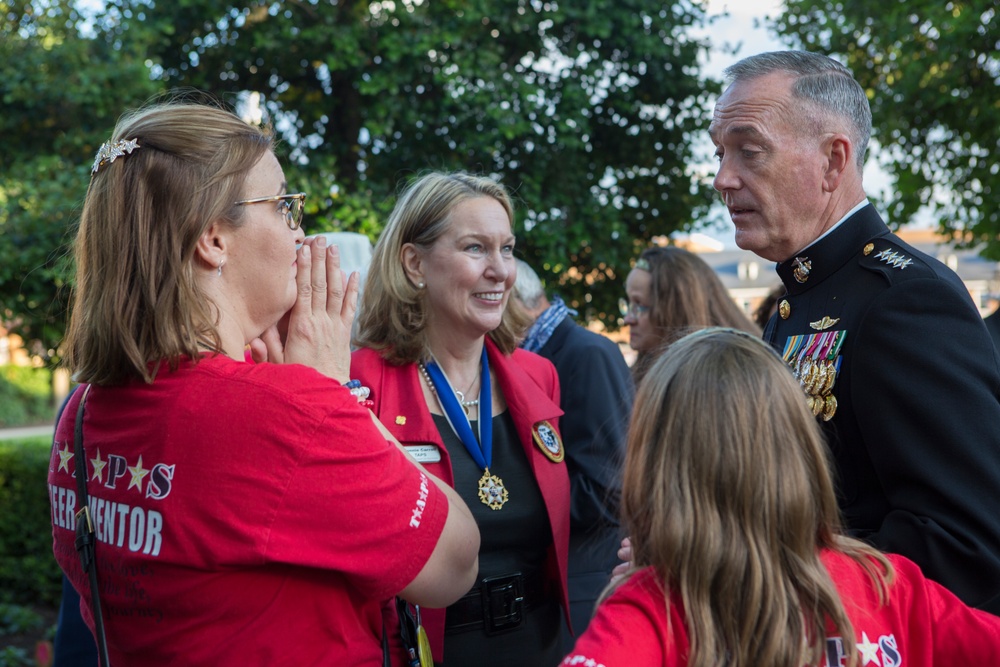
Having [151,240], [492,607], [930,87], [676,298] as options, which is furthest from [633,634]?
[930,87]

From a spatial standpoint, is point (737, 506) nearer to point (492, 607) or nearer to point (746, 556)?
point (746, 556)

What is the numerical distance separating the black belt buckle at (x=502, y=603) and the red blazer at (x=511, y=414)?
8.1 inches

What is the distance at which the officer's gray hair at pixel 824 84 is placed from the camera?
234 cm

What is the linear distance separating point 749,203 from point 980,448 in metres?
0.82

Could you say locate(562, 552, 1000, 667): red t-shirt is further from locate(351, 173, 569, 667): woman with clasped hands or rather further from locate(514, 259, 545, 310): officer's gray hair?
locate(514, 259, 545, 310): officer's gray hair

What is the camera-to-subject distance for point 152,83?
720 cm

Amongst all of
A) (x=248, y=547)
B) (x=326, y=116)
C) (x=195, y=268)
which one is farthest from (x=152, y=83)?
(x=248, y=547)

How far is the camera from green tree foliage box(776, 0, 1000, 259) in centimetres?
896

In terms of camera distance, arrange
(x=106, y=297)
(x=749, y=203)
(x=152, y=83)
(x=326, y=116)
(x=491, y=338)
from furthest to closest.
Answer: (x=326, y=116) < (x=152, y=83) < (x=491, y=338) < (x=749, y=203) < (x=106, y=297)

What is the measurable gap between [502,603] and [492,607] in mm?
38

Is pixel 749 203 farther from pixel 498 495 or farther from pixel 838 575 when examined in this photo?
pixel 498 495

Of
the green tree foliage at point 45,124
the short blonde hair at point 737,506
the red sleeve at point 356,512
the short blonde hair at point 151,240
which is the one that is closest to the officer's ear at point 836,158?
the short blonde hair at point 737,506

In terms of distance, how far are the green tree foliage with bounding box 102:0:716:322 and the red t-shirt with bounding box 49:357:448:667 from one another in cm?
564

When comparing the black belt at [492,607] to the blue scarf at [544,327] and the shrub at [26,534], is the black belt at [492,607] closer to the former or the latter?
the blue scarf at [544,327]
